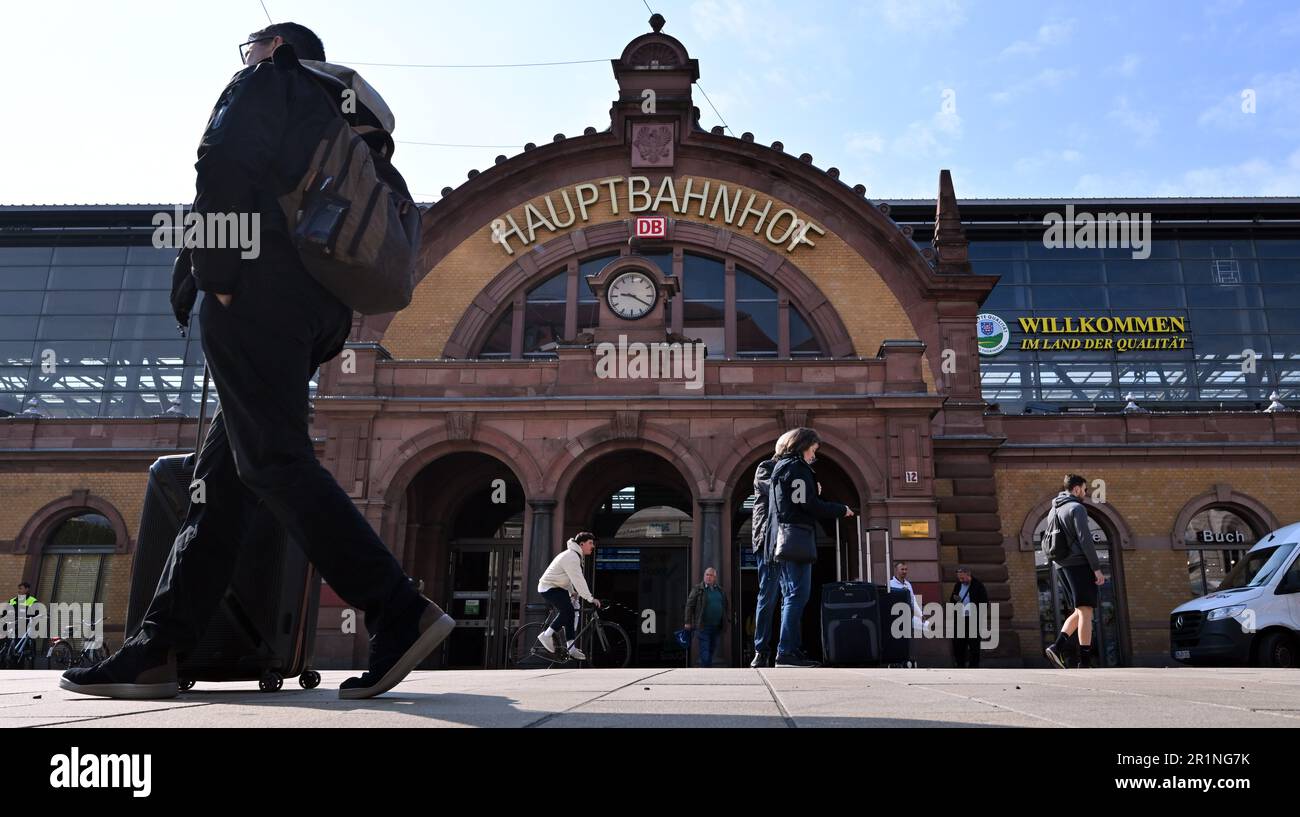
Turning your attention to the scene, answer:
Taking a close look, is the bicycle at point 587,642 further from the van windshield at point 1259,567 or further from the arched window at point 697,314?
the van windshield at point 1259,567

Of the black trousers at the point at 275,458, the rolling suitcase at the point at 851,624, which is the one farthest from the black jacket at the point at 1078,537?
the black trousers at the point at 275,458

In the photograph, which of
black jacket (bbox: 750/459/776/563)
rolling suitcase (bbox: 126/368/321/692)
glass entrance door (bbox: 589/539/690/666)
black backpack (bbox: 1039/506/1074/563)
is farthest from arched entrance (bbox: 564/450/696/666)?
rolling suitcase (bbox: 126/368/321/692)

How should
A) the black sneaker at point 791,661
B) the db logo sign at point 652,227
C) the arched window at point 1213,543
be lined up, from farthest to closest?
the db logo sign at point 652,227, the arched window at point 1213,543, the black sneaker at point 791,661

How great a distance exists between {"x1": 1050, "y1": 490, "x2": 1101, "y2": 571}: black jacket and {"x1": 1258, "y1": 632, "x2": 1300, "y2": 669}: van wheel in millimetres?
6366

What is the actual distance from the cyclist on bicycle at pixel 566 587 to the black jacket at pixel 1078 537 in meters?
5.86

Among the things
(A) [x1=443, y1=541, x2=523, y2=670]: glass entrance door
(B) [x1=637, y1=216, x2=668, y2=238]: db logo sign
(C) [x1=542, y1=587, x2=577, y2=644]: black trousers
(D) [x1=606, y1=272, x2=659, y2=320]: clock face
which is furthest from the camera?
(B) [x1=637, y1=216, x2=668, y2=238]: db logo sign

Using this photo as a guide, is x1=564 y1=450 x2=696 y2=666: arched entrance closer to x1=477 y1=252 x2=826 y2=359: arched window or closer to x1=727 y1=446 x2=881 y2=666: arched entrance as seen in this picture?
x1=727 y1=446 x2=881 y2=666: arched entrance

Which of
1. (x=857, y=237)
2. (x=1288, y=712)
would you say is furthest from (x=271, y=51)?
(x=857, y=237)

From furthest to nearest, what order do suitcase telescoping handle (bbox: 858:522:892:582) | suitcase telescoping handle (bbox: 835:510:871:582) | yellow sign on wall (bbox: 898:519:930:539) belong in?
1. suitcase telescoping handle (bbox: 835:510:871:582)
2. yellow sign on wall (bbox: 898:519:930:539)
3. suitcase telescoping handle (bbox: 858:522:892:582)

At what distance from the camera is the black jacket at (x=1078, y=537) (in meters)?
9.66

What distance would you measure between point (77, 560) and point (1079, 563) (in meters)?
23.5

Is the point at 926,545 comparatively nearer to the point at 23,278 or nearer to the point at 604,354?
the point at 604,354

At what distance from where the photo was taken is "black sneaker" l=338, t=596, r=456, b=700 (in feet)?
11.1

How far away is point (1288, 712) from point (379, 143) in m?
4.06
